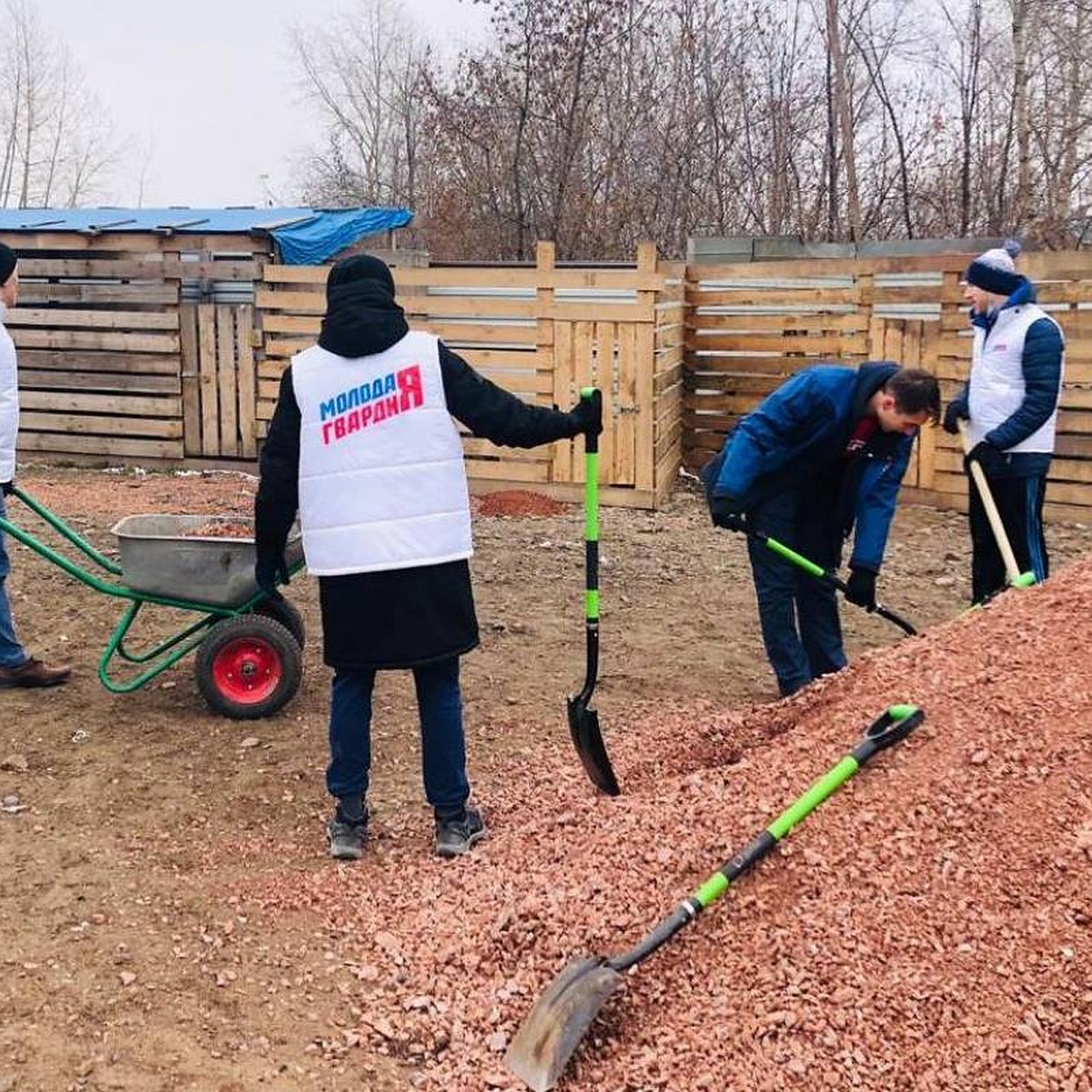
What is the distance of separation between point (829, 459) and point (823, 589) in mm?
561

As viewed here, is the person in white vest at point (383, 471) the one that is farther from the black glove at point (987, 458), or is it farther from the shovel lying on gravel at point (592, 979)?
the black glove at point (987, 458)

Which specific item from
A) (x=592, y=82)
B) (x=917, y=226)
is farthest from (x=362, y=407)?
(x=917, y=226)

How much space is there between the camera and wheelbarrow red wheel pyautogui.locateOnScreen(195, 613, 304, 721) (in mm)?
4953

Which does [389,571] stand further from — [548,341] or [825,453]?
[548,341]

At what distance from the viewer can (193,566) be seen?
190 inches

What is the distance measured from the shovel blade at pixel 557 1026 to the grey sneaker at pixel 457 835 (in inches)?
39.7

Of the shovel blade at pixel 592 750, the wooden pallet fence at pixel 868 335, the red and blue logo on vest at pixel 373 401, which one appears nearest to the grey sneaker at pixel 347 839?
the shovel blade at pixel 592 750

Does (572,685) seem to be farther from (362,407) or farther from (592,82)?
(592,82)

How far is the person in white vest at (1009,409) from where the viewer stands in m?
5.45

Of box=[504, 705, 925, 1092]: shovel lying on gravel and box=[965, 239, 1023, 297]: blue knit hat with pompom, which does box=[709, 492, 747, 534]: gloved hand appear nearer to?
box=[965, 239, 1023, 297]: blue knit hat with pompom

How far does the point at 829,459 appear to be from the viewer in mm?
4895

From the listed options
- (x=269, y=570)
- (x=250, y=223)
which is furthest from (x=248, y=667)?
(x=250, y=223)

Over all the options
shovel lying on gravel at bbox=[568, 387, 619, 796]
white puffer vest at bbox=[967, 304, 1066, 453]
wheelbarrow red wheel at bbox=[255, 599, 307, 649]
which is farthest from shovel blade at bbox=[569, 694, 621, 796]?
white puffer vest at bbox=[967, 304, 1066, 453]

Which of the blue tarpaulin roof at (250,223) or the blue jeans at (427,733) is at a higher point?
the blue tarpaulin roof at (250,223)
